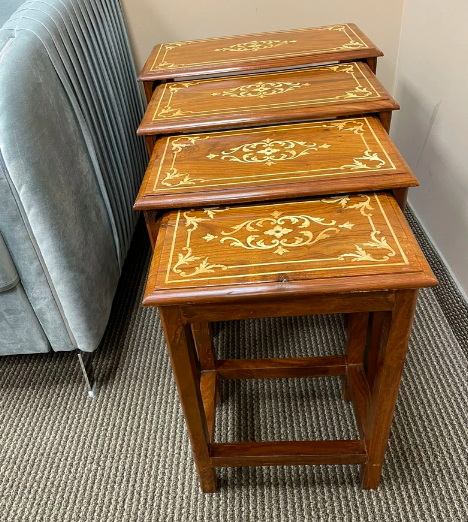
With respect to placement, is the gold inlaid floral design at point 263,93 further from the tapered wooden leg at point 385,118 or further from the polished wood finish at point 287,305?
the polished wood finish at point 287,305

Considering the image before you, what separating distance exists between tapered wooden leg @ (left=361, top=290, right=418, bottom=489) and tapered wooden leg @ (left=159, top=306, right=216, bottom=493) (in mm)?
276

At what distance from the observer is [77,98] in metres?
1.08

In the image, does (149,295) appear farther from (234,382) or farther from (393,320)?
(234,382)

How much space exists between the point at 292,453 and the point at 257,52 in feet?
3.03

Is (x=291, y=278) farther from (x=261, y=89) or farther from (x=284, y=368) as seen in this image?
(x=261, y=89)

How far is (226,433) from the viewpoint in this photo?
0.99m

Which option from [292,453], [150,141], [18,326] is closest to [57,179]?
[150,141]

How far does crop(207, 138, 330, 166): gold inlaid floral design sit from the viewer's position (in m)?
0.83

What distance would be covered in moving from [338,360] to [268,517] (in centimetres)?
33

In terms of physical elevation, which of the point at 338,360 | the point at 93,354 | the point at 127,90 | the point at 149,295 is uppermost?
the point at 149,295

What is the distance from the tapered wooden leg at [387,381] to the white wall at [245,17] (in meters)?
1.24

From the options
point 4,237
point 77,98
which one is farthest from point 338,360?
point 77,98

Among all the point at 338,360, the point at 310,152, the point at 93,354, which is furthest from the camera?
the point at 93,354

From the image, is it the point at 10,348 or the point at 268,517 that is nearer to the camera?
the point at 268,517
